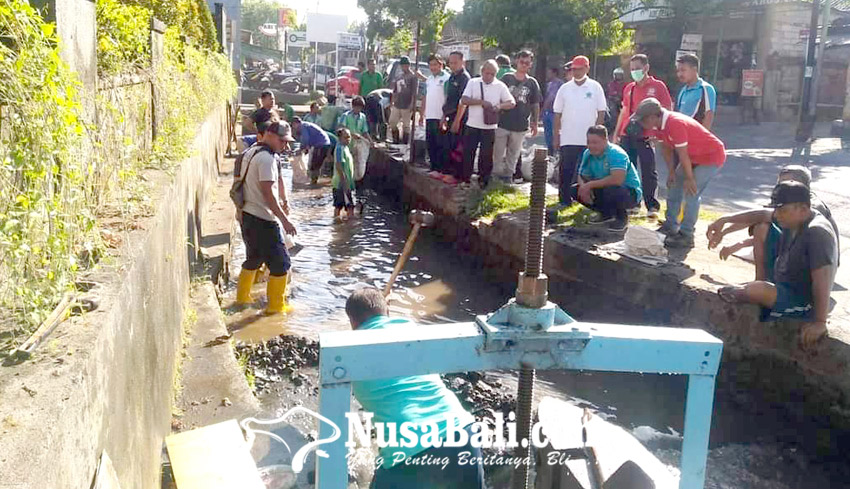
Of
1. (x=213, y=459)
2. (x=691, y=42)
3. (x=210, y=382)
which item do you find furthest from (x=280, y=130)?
(x=691, y=42)

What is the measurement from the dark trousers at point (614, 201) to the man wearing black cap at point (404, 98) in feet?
19.4

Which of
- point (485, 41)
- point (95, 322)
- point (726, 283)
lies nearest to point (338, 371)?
point (95, 322)

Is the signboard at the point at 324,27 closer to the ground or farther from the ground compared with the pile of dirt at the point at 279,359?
farther from the ground

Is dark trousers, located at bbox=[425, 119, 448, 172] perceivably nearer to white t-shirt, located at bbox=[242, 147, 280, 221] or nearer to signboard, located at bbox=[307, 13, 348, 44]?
white t-shirt, located at bbox=[242, 147, 280, 221]

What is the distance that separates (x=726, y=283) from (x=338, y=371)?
4843 millimetres

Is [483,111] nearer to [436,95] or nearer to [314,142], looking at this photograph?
[436,95]

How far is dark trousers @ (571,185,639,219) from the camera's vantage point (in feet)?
24.1

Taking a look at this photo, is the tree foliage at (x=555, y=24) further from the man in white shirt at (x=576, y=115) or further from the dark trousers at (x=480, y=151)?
the man in white shirt at (x=576, y=115)

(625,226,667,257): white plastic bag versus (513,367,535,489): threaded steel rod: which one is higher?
(513,367,535,489): threaded steel rod

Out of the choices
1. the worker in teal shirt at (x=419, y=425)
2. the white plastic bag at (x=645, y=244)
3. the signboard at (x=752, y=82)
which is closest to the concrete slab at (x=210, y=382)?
the worker in teal shirt at (x=419, y=425)

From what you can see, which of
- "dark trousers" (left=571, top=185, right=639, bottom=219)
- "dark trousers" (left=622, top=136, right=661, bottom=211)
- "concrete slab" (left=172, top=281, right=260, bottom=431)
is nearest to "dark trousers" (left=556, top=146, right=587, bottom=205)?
"dark trousers" (left=622, top=136, right=661, bottom=211)

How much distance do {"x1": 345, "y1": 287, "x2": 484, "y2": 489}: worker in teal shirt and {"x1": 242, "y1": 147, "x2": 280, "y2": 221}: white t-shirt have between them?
11.1 ft

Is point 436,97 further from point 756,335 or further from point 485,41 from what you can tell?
point 485,41

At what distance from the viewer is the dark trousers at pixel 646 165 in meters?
8.10
